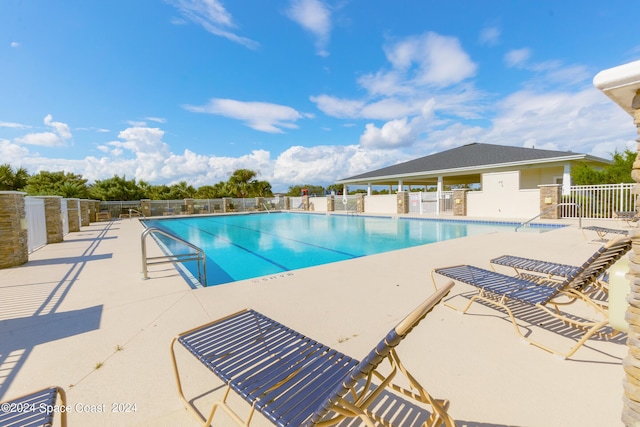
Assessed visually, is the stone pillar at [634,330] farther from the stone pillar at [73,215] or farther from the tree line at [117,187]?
the tree line at [117,187]

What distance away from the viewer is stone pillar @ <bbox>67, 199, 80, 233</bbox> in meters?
12.7

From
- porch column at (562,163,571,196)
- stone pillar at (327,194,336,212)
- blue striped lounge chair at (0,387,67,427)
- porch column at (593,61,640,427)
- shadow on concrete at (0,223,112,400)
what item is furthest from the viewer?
stone pillar at (327,194,336,212)

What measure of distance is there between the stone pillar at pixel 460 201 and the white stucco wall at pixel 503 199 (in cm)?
23

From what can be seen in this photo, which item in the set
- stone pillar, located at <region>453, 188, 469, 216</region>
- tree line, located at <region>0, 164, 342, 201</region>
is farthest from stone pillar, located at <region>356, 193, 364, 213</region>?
tree line, located at <region>0, 164, 342, 201</region>

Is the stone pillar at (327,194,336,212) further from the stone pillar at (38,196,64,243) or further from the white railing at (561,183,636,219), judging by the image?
the stone pillar at (38,196,64,243)

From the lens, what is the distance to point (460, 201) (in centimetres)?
1777

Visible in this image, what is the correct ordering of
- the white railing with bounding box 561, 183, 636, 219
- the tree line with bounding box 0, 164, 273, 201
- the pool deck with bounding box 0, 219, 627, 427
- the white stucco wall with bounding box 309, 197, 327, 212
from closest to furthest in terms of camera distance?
the pool deck with bounding box 0, 219, 627, 427 < the white railing with bounding box 561, 183, 636, 219 < the tree line with bounding box 0, 164, 273, 201 < the white stucco wall with bounding box 309, 197, 327, 212

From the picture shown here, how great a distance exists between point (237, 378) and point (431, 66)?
20736 mm

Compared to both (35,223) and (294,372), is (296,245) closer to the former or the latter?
(35,223)

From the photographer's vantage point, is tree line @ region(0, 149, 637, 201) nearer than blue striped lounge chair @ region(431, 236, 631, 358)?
No

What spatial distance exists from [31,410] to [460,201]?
1954 centimetres

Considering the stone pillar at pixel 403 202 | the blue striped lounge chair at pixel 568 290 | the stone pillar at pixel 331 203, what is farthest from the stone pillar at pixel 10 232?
the stone pillar at pixel 331 203

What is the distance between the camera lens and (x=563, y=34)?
1448 cm

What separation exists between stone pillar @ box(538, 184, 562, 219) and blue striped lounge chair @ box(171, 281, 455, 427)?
16.0 metres
